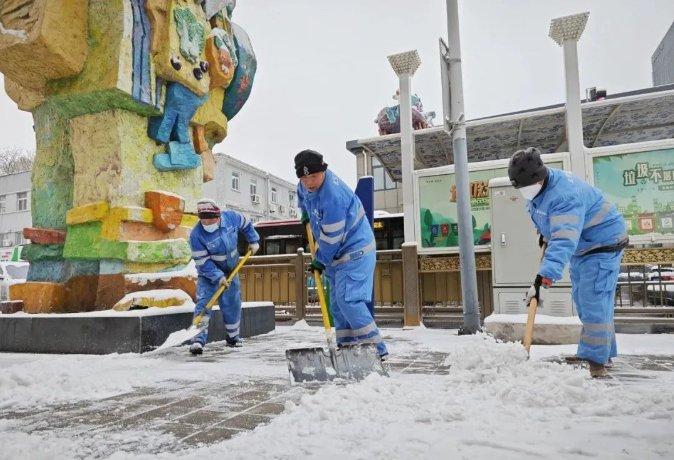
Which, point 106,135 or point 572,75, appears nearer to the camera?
point 106,135

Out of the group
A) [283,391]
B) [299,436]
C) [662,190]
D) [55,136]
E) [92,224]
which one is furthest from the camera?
[662,190]

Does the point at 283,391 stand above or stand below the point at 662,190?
below

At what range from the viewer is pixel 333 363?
3111mm

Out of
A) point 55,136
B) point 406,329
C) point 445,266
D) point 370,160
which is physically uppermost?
point 370,160

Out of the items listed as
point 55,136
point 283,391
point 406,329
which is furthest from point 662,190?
point 55,136

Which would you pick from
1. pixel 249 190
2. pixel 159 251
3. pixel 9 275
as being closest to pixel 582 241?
pixel 159 251

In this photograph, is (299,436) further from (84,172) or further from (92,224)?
(84,172)

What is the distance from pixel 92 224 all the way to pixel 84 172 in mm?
657

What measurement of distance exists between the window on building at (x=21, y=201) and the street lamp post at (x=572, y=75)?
108 feet

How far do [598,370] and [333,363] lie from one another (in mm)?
1889

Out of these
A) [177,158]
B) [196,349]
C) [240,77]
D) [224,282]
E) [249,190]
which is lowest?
[196,349]

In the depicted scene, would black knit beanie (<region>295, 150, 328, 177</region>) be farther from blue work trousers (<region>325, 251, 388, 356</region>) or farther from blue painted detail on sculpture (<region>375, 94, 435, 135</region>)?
blue painted detail on sculpture (<region>375, 94, 435, 135</region>)

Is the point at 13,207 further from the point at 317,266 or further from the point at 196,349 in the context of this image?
the point at 317,266

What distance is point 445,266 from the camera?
7.43 meters
